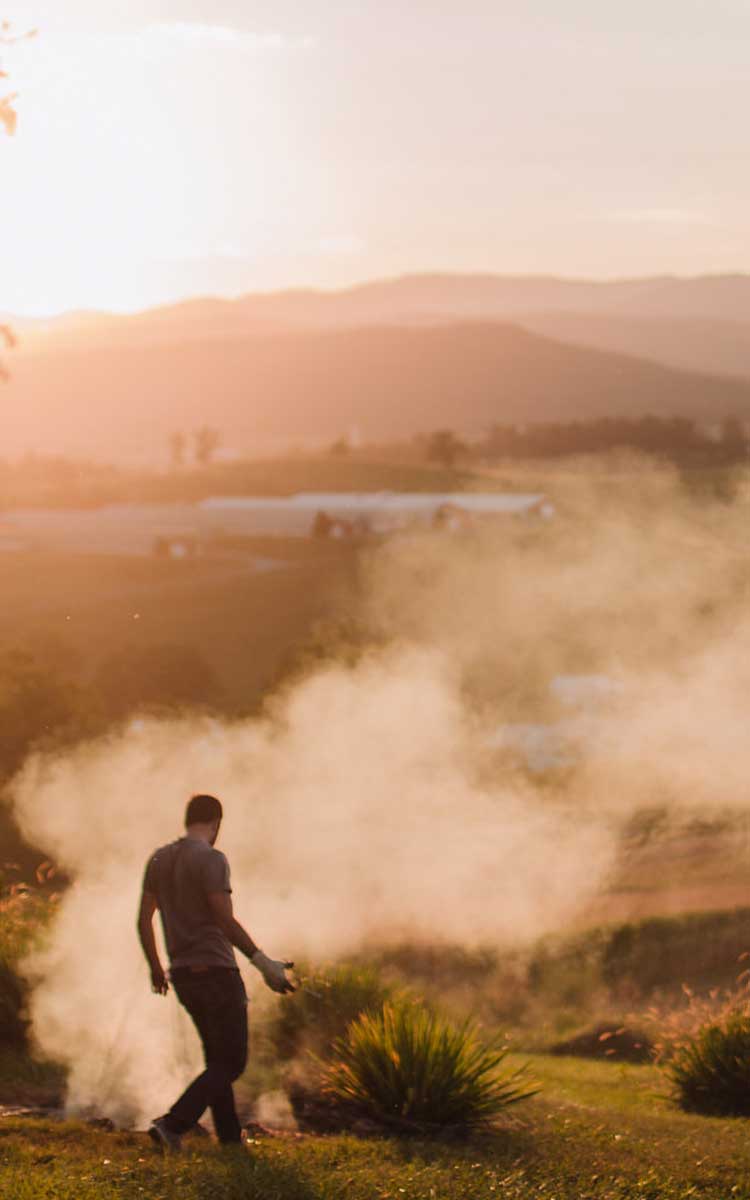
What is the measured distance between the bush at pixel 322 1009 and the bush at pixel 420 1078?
1203 millimetres

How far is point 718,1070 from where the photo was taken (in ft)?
31.0

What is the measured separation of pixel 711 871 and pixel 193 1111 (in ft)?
42.2

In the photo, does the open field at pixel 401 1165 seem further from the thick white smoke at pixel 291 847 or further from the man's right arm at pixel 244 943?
the thick white smoke at pixel 291 847

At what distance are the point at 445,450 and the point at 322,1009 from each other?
68.0 metres

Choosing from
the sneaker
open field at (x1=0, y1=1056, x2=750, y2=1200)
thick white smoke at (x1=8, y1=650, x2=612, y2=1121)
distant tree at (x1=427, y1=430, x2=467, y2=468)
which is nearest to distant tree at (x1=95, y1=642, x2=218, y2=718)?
thick white smoke at (x1=8, y1=650, x2=612, y2=1121)

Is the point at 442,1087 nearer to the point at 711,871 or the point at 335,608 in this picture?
the point at 711,871

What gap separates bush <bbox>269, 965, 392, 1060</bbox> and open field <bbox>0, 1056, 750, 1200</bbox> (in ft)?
5.20

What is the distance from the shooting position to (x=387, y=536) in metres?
59.6

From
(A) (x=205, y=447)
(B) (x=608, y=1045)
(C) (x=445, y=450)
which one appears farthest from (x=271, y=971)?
(A) (x=205, y=447)

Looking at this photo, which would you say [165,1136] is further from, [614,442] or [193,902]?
[614,442]

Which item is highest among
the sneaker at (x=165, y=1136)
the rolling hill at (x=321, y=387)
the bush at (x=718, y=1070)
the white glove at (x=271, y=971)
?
the rolling hill at (x=321, y=387)

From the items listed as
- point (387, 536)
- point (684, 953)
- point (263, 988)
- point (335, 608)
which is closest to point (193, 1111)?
point (263, 988)

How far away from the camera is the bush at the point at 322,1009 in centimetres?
955

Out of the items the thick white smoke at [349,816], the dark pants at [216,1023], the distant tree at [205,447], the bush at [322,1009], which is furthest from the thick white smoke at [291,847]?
the distant tree at [205,447]
